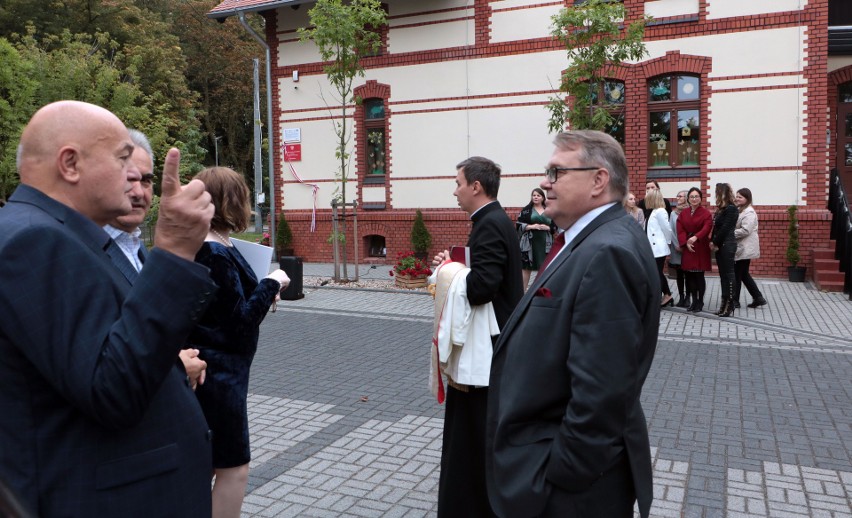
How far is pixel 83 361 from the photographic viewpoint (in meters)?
1.65

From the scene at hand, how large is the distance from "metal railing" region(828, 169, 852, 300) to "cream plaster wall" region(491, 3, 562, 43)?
7.56 meters

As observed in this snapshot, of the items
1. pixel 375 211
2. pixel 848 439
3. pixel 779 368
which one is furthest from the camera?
pixel 375 211

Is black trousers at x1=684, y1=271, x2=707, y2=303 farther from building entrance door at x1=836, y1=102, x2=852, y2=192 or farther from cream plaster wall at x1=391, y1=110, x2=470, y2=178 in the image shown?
building entrance door at x1=836, y1=102, x2=852, y2=192

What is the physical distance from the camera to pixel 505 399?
2.55 meters

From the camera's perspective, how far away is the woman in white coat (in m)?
12.2

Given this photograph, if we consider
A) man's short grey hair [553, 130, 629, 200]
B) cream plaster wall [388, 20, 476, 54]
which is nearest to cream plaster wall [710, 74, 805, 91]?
cream plaster wall [388, 20, 476, 54]

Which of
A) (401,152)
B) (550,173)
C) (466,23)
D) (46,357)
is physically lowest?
(46,357)

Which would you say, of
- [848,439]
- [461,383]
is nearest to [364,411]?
[461,383]

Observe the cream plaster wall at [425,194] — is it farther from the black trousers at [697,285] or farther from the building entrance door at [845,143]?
the building entrance door at [845,143]

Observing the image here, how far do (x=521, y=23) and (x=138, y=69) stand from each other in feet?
74.9

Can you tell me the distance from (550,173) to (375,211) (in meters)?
17.7

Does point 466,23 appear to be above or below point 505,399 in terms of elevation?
above

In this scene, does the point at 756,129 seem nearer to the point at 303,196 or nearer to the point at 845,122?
the point at 845,122

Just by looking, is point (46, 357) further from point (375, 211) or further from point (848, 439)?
point (375, 211)
